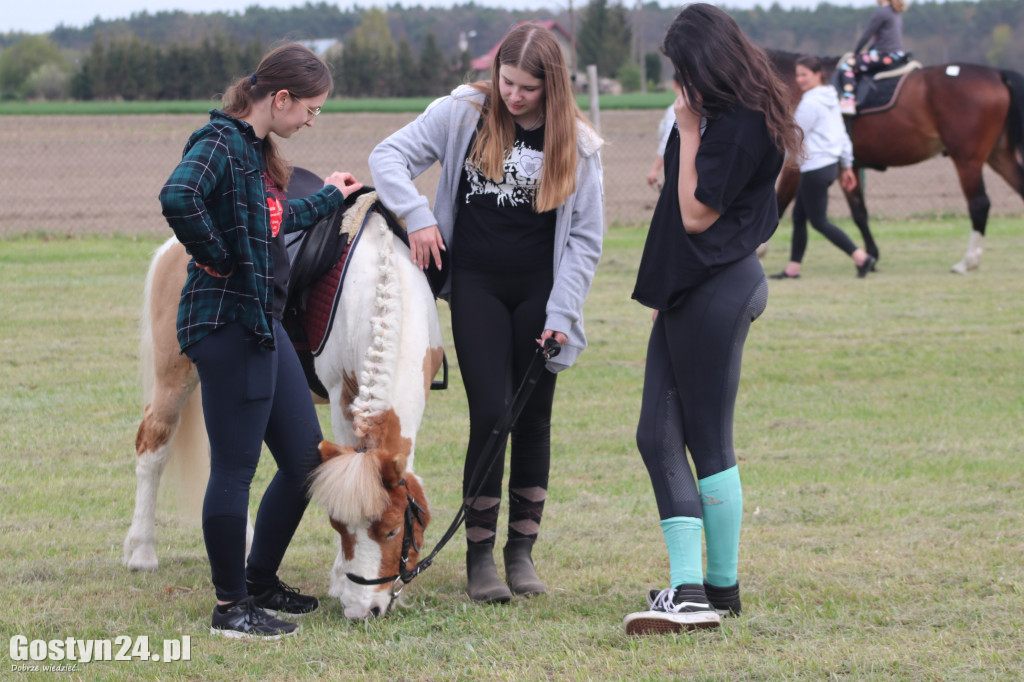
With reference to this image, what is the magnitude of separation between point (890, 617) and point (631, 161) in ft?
65.8

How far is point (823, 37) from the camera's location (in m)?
72.1

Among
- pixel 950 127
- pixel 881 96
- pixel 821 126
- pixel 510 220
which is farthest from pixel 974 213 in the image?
pixel 510 220

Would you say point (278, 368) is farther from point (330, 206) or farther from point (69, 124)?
point (69, 124)

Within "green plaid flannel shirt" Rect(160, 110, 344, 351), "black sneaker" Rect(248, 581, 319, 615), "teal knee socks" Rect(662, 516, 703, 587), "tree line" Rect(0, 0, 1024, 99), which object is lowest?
"black sneaker" Rect(248, 581, 319, 615)

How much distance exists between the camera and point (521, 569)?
3668 mm

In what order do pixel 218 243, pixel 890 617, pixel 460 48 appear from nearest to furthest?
pixel 218 243, pixel 890 617, pixel 460 48

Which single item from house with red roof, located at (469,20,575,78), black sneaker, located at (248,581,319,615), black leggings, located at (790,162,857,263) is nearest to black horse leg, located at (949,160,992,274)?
black leggings, located at (790,162,857,263)

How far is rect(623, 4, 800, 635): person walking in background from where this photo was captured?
2947mm

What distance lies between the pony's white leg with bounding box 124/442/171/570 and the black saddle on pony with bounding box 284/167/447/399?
2.53ft

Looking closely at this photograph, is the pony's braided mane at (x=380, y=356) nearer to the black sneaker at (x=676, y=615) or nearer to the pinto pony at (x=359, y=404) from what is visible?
the pinto pony at (x=359, y=404)

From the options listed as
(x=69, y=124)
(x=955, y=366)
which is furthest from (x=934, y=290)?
(x=69, y=124)

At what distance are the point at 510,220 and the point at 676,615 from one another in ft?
4.47

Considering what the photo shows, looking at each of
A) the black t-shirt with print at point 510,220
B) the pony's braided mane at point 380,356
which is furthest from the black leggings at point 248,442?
the black t-shirt with print at point 510,220

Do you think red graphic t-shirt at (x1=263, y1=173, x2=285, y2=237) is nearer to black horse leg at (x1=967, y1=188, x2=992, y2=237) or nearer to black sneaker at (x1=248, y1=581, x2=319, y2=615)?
black sneaker at (x1=248, y1=581, x2=319, y2=615)
